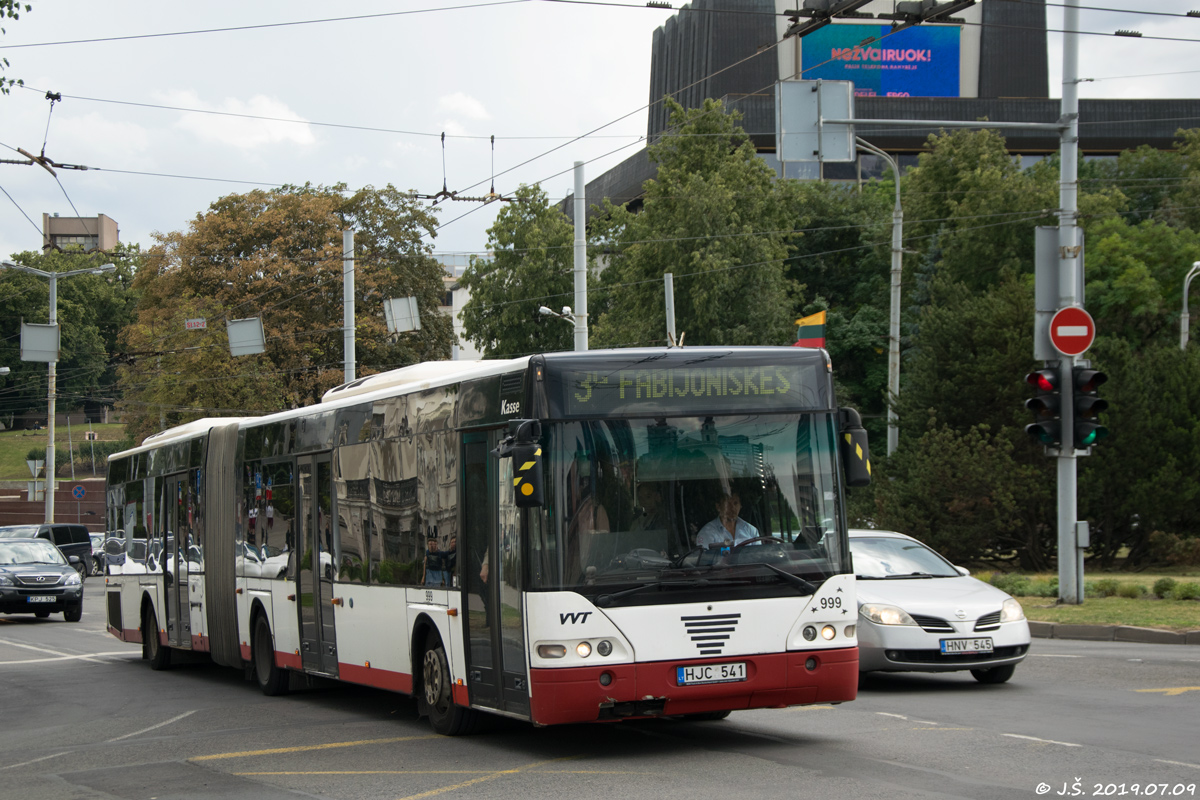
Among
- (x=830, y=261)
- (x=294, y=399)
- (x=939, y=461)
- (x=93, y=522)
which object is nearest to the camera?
(x=939, y=461)

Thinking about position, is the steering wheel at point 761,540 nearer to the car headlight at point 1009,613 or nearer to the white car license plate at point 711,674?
the white car license plate at point 711,674

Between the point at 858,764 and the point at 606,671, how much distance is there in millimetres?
1654

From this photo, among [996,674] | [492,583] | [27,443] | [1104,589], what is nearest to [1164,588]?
[1104,589]

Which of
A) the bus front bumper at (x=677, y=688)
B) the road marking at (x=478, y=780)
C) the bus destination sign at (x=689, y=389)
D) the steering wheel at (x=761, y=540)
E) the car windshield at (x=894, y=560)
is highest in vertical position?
the bus destination sign at (x=689, y=389)

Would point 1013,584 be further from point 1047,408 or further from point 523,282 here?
point 523,282

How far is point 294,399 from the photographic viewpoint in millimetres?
56875

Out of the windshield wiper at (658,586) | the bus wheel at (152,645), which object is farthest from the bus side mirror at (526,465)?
the bus wheel at (152,645)

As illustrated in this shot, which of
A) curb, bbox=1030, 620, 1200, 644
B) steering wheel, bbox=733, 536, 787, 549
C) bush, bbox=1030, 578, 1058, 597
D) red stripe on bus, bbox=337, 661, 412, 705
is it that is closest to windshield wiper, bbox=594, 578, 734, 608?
steering wheel, bbox=733, 536, 787, 549

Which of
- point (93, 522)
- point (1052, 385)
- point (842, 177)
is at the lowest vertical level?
point (93, 522)

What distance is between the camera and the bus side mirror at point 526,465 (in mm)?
8852

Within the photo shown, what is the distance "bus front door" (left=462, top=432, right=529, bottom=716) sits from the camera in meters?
9.38

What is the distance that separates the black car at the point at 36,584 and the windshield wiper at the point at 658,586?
76.6ft

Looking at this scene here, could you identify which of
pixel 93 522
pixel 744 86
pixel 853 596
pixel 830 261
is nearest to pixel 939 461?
pixel 853 596

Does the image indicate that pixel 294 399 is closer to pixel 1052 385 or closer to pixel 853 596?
pixel 1052 385
